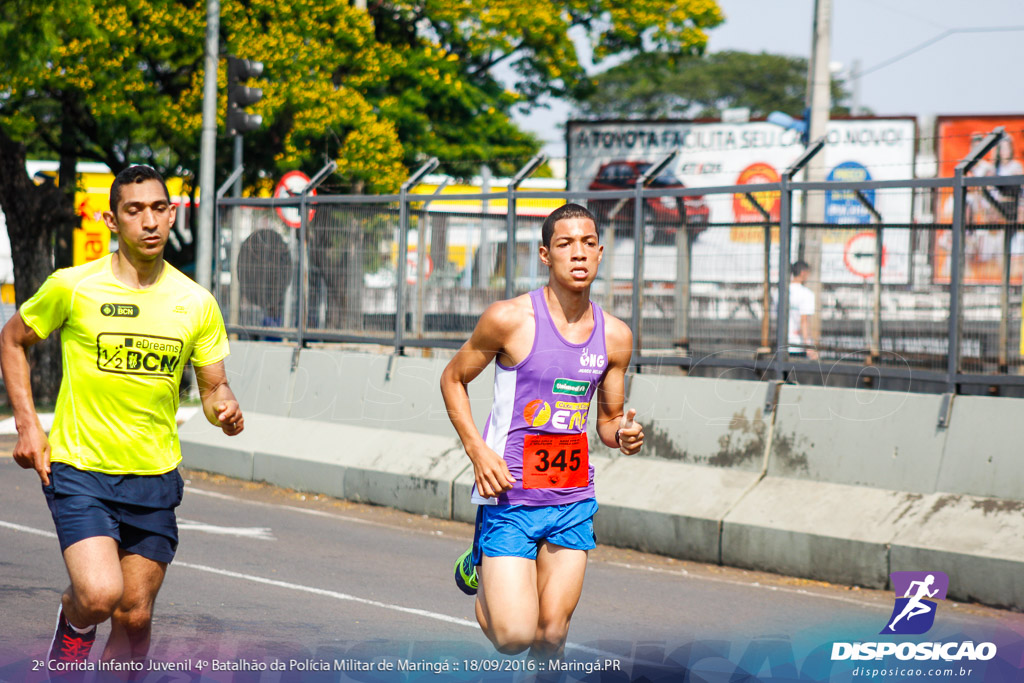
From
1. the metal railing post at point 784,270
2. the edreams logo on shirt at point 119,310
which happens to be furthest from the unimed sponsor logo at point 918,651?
the edreams logo on shirt at point 119,310

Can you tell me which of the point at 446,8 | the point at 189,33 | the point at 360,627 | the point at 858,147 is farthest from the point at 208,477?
the point at 858,147

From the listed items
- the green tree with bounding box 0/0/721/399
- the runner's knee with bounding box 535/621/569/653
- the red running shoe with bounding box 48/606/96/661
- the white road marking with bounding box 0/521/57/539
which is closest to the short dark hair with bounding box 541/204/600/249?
the runner's knee with bounding box 535/621/569/653

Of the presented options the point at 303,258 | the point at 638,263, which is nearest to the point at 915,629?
the point at 638,263

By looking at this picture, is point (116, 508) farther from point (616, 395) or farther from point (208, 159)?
point (208, 159)

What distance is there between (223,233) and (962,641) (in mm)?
10256

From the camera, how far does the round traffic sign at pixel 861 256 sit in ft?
33.9

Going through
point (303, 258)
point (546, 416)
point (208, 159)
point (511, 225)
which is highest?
point (208, 159)

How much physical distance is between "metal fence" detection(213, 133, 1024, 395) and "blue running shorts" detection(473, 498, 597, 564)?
4947mm

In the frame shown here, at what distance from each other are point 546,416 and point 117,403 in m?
1.58

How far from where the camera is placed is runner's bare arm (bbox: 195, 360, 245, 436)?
15.2 feet

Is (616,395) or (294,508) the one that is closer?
(616,395)

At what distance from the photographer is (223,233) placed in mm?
14812

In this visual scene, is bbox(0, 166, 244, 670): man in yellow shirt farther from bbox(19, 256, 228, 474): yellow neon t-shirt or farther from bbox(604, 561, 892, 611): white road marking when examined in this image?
bbox(604, 561, 892, 611): white road marking

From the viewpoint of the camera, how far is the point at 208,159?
664 inches
